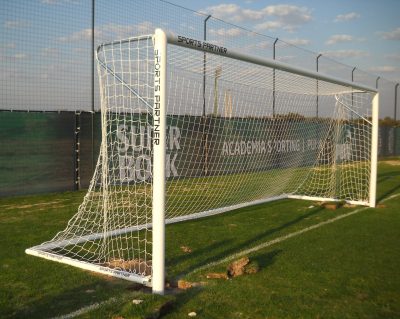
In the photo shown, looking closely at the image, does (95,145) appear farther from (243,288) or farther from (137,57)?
(243,288)

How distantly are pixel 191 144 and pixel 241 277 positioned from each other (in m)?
6.33

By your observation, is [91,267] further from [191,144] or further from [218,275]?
[191,144]

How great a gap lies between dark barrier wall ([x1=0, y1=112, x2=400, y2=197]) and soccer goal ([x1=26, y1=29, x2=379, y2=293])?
0.62m

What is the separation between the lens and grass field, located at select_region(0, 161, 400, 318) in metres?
3.24

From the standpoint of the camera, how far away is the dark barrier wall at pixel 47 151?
→ 820 cm

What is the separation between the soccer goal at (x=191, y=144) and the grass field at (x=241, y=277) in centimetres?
27

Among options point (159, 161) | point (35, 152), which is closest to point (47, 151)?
point (35, 152)

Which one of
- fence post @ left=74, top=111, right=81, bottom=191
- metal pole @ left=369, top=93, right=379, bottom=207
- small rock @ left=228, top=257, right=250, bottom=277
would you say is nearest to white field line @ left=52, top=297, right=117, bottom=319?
small rock @ left=228, top=257, right=250, bottom=277

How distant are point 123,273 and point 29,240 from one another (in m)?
1.87

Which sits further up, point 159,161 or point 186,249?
point 159,161

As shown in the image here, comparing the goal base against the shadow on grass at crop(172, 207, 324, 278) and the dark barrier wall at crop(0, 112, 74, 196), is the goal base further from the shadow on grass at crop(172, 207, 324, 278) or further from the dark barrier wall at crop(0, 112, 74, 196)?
the dark barrier wall at crop(0, 112, 74, 196)

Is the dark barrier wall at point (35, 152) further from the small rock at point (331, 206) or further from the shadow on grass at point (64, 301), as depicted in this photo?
the shadow on grass at point (64, 301)

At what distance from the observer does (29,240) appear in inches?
204

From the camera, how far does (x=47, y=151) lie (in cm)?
874
